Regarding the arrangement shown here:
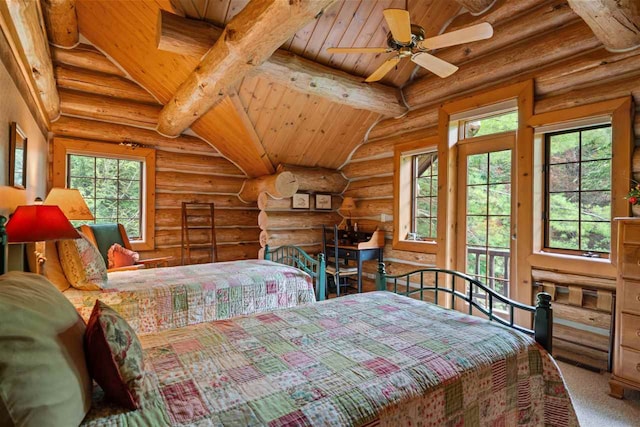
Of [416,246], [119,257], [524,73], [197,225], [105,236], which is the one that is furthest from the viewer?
[197,225]

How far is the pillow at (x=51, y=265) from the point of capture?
2469 mm

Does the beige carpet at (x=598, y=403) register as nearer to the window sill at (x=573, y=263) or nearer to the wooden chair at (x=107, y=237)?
the window sill at (x=573, y=263)

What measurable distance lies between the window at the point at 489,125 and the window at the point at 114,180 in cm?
451

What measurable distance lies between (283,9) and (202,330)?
2.16 m

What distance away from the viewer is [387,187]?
5004 millimetres

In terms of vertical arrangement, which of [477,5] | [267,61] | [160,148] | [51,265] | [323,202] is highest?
[477,5]

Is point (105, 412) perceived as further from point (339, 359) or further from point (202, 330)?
point (339, 359)

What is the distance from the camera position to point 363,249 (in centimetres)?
479

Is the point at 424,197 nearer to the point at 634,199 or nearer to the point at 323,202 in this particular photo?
the point at 323,202

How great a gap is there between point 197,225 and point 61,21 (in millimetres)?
3086

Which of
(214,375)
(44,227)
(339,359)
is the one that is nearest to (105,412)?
(214,375)

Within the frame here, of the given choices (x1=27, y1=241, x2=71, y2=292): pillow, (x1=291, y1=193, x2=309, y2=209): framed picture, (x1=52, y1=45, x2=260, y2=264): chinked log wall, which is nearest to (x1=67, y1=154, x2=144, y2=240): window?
(x1=52, y1=45, x2=260, y2=264): chinked log wall

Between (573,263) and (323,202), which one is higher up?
(323,202)

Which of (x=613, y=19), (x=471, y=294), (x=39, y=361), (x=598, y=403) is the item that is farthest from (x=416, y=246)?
(x=39, y=361)
